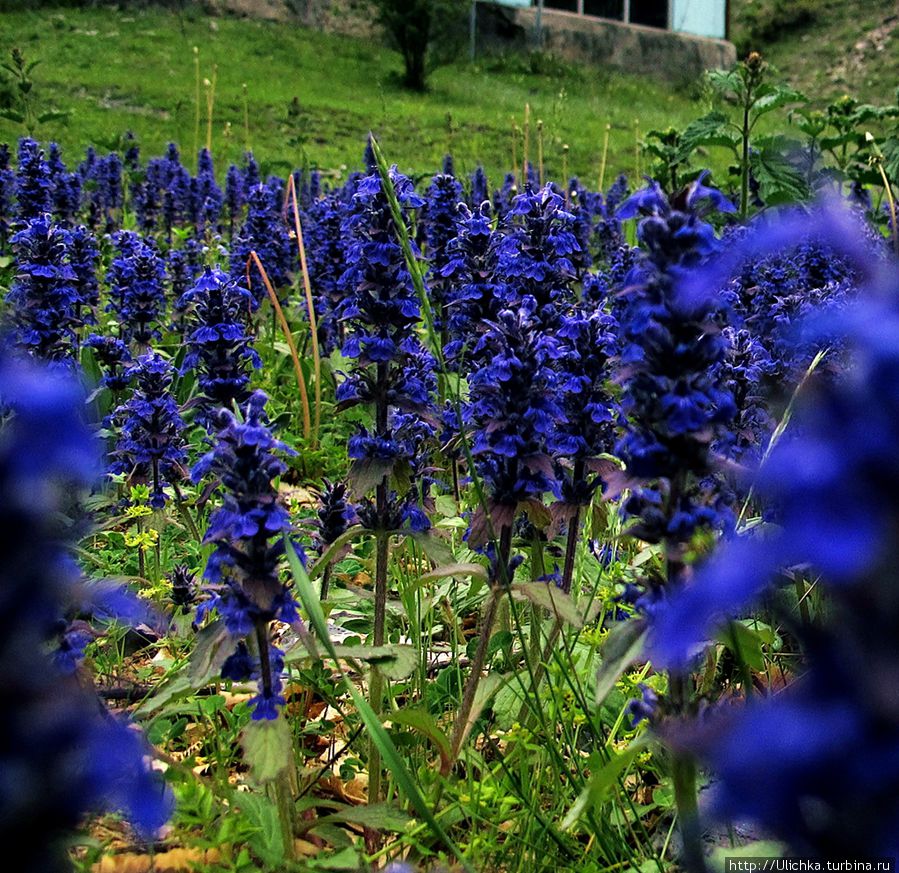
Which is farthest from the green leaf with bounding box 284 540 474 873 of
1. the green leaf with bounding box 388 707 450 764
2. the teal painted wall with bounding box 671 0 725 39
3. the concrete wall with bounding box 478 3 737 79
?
the teal painted wall with bounding box 671 0 725 39

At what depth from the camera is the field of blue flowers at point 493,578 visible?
794 mm

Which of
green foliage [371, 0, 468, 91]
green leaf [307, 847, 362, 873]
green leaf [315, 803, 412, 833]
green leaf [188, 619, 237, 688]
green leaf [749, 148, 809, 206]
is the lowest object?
green leaf [315, 803, 412, 833]

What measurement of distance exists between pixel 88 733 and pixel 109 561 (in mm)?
2633

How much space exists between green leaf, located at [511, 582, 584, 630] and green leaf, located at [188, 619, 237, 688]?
1.86 ft

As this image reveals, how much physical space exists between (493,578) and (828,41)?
4164cm

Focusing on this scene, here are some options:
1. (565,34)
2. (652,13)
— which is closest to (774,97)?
(565,34)

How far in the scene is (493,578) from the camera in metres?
2.06

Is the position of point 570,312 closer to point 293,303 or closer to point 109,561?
point 109,561

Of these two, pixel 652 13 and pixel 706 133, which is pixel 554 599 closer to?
pixel 706 133

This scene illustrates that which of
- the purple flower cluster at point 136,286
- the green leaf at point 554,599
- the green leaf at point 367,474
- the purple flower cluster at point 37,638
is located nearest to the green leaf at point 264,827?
the green leaf at point 554,599

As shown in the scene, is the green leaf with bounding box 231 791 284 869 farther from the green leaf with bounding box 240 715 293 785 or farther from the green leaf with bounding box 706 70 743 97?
the green leaf with bounding box 706 70 743 97

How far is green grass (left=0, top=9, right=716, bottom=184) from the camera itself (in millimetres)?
14844

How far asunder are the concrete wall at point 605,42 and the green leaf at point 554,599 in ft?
101

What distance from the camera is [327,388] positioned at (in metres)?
5.34
